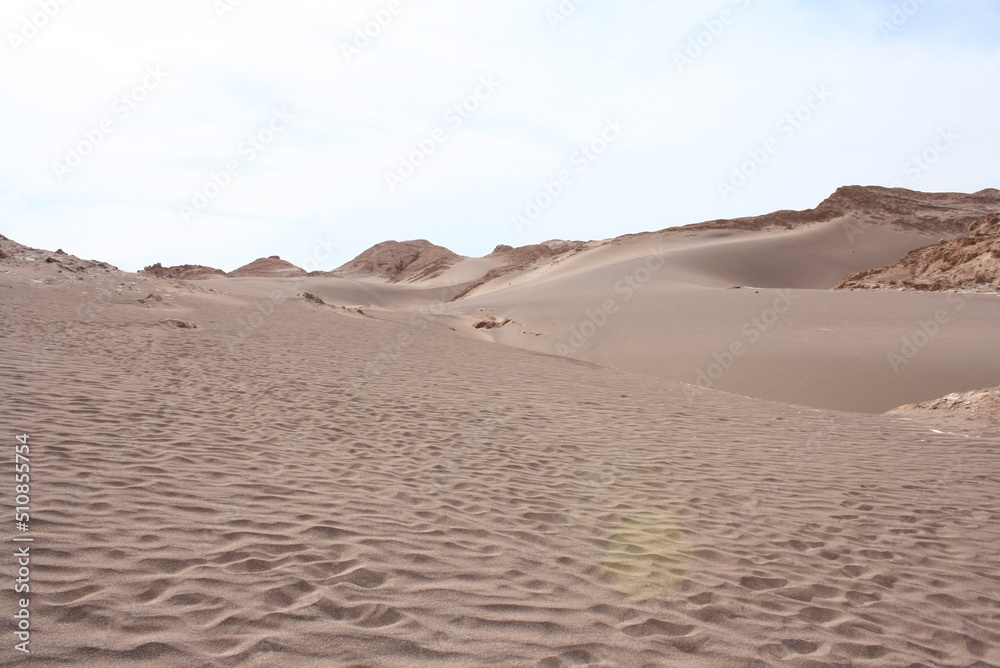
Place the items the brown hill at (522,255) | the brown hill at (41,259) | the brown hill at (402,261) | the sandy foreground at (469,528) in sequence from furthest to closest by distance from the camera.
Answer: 1. the brown hill at (402,261)
2. the brown hill at (522,255)
3. the brown hill at (41,259)
4. the sandy foreground at (469,528)

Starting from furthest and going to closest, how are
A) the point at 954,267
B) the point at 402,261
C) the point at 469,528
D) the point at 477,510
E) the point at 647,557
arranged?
the point at 402,261, the point at 954,267, the point at 477,510, the point at 469,528, the point at 647,557

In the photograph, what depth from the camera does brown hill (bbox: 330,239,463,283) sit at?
75.5 metres

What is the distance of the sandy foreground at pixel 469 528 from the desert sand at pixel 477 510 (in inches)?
0.9

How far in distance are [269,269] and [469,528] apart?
80.4m

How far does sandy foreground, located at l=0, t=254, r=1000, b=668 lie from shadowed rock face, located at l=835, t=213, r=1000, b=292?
14919 millimetres

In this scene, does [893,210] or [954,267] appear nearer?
[954,267]

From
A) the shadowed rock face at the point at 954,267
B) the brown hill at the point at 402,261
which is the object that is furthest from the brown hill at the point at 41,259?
the brown hill at the point at 402,261

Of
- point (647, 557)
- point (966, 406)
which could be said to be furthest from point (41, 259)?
point (966, 406)

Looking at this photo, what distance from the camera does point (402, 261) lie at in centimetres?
8494

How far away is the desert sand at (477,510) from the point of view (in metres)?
3.15

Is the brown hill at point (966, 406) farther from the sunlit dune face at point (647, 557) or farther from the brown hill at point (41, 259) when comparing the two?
the brown hill at point (41, 259)

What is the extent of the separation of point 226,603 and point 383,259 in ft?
274

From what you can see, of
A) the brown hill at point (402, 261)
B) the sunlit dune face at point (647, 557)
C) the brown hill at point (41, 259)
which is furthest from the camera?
the brown hill at point (402, 261)

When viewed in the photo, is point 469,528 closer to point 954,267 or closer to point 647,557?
point 647,557
